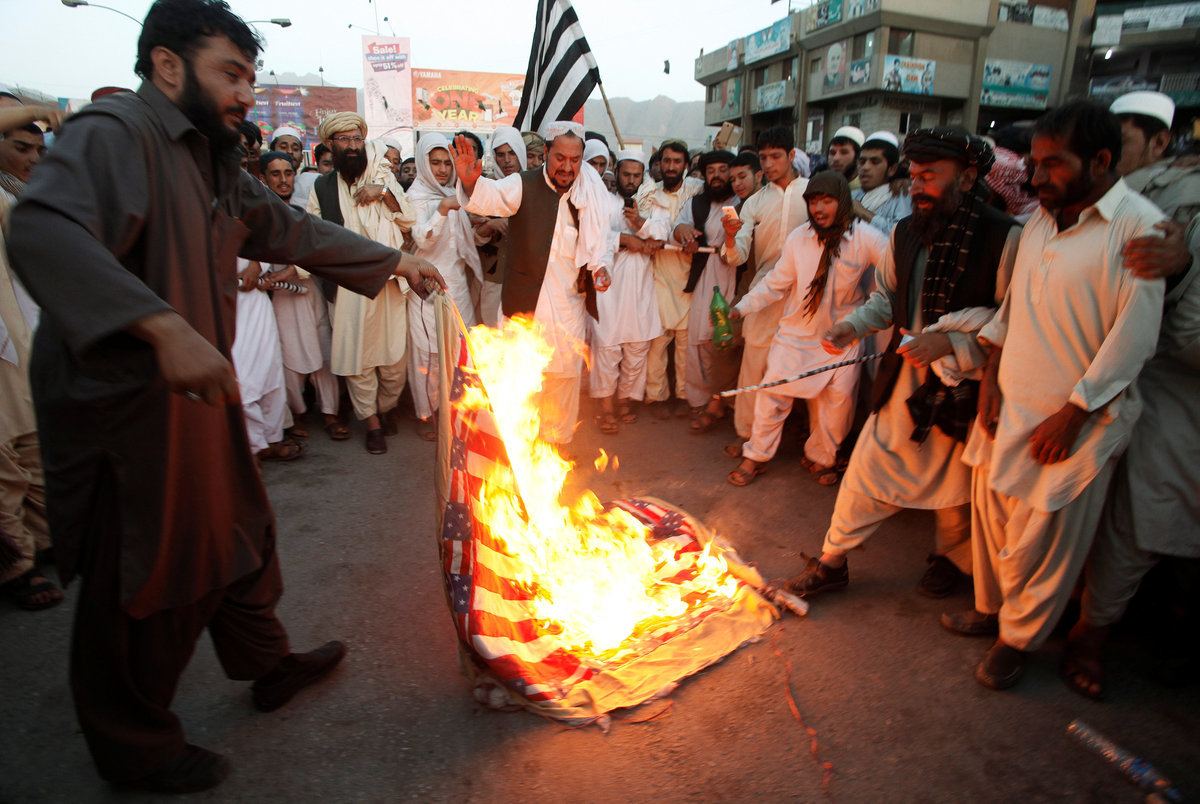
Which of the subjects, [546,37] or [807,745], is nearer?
[807,745]

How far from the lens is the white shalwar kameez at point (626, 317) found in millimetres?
5891

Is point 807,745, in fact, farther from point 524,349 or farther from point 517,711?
point 524,349

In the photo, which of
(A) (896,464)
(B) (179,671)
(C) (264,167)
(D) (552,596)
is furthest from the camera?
(C) (264,167)

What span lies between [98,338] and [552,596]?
198 cm

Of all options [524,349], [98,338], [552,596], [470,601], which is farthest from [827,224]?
[98,338]

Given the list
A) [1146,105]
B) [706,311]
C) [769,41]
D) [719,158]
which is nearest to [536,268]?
[706,311]

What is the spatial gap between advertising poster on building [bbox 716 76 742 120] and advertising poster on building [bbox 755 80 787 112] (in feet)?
4.67

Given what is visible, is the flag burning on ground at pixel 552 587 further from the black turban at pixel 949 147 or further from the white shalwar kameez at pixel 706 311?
the white shalwar kameez at pixel 706 311

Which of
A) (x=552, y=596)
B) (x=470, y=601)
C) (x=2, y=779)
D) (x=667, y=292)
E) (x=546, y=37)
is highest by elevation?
(x=546, y=37)

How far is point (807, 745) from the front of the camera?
2494 mm

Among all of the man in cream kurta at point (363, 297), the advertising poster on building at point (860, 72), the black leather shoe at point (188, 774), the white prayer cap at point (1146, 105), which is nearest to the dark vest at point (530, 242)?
the man in cream kurta at point (363, 297)

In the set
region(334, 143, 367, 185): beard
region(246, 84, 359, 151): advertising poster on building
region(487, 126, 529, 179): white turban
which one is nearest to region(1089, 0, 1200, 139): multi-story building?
region(487, 126, 529, 179): white turban

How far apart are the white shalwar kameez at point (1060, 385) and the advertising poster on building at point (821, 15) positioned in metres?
32.4

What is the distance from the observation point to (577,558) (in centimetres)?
331
